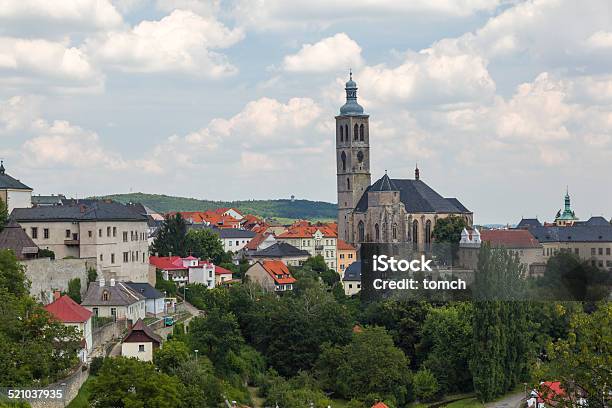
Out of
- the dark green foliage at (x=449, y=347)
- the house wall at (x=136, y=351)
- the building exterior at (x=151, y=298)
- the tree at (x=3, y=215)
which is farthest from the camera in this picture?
the dark green foliage at (x=449, y=347)

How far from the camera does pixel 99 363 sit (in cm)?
5528

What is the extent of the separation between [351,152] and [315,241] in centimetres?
1545

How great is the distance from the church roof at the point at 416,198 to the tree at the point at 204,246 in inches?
965

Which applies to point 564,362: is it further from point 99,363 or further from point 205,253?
point 205,253

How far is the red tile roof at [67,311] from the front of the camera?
190 ft

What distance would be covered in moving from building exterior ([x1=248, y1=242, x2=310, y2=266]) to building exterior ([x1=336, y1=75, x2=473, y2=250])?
31.2ft

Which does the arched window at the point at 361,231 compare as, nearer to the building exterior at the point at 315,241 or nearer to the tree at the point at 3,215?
the building exterior at the point at 315,241

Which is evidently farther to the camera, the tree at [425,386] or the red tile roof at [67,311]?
the tree at [425,386]

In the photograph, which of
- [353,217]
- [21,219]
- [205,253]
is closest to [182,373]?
[21,219]

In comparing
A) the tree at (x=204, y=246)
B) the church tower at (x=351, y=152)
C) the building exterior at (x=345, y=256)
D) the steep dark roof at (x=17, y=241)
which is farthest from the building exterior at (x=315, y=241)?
the steep dark roof at (x=17, y=241)

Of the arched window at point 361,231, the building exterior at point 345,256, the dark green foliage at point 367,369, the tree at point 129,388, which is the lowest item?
the dark green foliage at point 367,369

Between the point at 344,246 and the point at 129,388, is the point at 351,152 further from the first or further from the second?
the point at 129,388

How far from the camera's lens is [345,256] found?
13150cm

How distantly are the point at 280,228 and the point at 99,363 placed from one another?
108m
